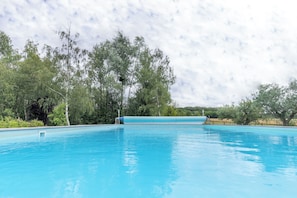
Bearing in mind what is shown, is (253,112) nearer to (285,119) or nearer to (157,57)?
(285,119)

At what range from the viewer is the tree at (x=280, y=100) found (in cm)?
1335

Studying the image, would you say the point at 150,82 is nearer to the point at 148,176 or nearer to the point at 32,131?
the point at 32,131

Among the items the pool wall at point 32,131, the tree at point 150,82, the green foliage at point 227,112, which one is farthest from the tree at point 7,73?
the green foliage at point 227,112

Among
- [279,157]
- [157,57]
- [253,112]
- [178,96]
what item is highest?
[157,57]

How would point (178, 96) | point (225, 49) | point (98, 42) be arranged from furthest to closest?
point (178, 96) → point (98, 42) → point (225, 49)

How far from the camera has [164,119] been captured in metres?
18.2

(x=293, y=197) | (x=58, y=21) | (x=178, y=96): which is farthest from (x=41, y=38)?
(x=293, y=197)

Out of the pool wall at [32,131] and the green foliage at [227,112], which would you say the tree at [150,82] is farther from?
the pool wall at [32,131]

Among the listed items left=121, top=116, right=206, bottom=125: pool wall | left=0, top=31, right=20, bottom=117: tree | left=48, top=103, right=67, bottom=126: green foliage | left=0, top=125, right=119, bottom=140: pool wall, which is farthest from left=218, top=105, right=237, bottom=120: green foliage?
left=0, top=31, right=20, bottom=117: tree

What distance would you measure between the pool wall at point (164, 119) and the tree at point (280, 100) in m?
5.21

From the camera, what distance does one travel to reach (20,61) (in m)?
15.2

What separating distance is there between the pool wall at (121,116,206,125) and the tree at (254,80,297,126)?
205 inches

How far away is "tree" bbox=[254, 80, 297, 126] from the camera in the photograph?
13.4 m

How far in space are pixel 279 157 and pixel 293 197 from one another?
2.77 metres
